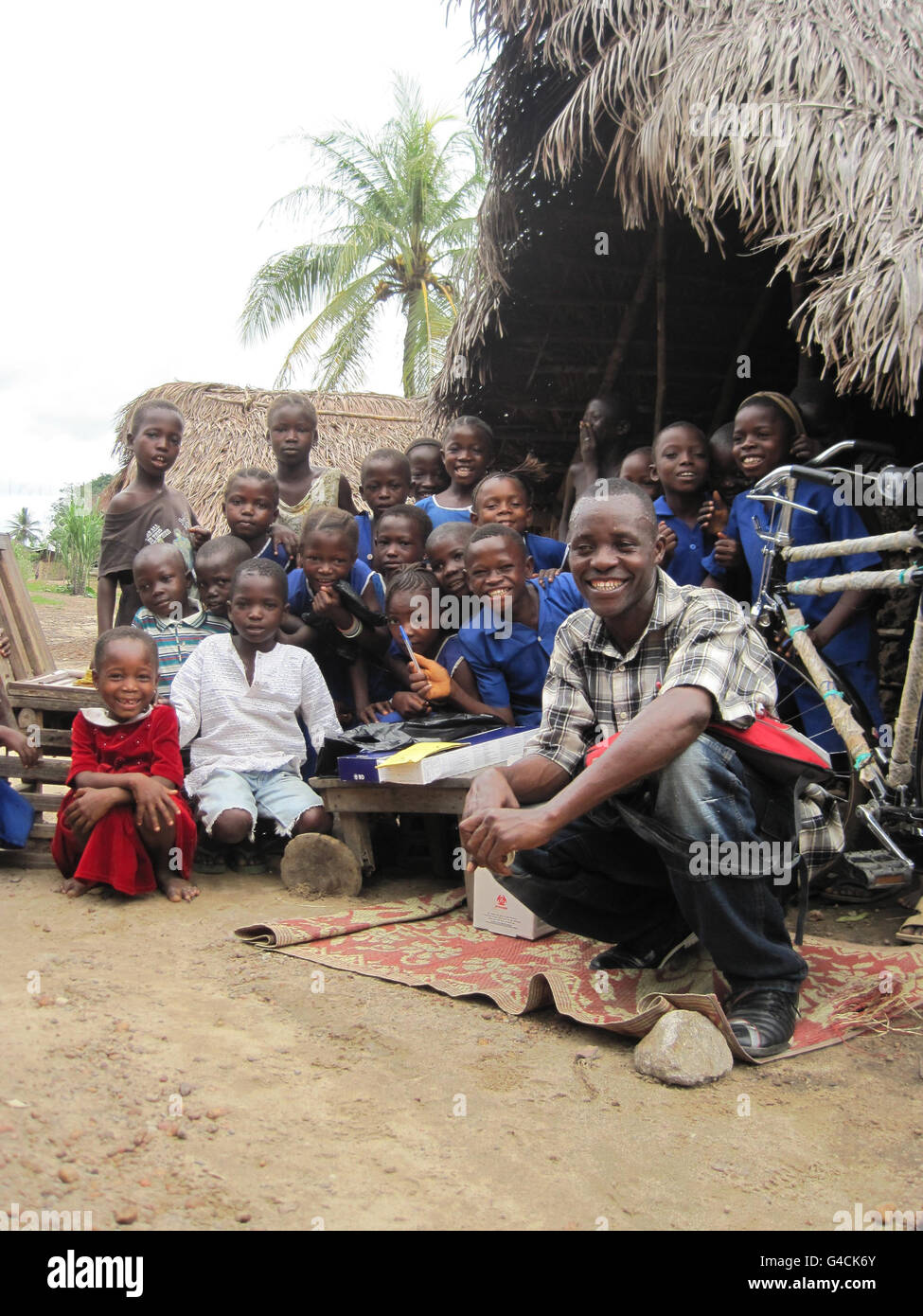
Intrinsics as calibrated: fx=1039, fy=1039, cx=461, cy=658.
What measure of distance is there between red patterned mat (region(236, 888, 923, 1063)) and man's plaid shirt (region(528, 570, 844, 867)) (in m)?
0.34

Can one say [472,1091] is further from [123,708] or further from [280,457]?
[280,457]

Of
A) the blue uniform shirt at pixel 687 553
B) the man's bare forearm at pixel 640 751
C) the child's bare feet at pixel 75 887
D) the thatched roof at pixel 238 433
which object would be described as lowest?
the child's bare feet at pixel 75 887

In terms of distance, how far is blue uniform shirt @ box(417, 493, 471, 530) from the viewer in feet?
15.9

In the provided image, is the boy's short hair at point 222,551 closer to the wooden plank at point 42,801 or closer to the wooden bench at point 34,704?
the wooden bench at point 34,704

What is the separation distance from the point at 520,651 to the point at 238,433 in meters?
7.16

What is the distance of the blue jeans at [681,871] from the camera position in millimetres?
2320

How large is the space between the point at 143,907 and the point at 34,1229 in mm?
2014

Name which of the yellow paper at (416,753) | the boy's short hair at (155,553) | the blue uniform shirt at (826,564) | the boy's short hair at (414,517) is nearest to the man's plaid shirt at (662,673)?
the yellow paper at (416,753)

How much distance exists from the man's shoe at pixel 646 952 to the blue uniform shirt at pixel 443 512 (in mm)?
2462

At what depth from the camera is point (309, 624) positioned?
4508 mm

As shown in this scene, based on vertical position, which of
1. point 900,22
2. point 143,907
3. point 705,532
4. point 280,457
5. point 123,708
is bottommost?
point 143,907

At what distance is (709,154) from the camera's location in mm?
3852

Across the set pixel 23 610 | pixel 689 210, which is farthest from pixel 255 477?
pixel 689 210

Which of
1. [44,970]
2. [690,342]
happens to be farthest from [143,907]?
[690,342]
